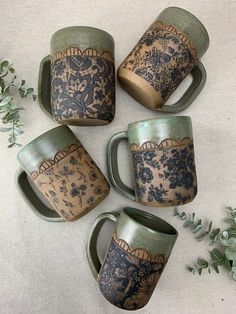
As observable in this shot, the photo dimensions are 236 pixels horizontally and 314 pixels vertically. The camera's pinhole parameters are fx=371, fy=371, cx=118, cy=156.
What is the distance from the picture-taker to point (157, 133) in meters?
0.66

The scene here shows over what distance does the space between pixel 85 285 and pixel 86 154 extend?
27 cm

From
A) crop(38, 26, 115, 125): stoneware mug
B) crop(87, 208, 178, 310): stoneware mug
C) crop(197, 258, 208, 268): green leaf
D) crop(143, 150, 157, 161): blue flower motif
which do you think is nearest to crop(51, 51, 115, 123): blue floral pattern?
crop(38, 26, 115, 125): stoneware mug

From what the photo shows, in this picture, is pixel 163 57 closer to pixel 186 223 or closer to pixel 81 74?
pixel 81 74

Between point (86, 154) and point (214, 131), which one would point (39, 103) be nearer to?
point (86, 154)

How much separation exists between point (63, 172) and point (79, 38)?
0.24m

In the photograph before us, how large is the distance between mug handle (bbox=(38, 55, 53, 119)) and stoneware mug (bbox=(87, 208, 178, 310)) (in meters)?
0.25

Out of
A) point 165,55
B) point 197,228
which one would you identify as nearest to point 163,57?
point 165,55

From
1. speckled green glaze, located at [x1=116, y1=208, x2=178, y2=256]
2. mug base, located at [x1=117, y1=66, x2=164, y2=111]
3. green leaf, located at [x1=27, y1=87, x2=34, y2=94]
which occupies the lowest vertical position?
speckled green glaze, located at [x1=116, y1=208, x2=178, y2=256]

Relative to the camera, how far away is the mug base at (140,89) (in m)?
0.68

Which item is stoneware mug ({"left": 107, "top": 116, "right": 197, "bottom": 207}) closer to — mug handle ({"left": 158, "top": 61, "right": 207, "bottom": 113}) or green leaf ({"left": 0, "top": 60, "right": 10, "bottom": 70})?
mug handle ({"left": 158, "top": 61, "right": 207, "bottom": 113})

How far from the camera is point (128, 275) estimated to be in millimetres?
651

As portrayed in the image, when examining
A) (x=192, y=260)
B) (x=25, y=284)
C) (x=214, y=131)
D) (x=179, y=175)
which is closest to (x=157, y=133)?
(x=179, y=175)

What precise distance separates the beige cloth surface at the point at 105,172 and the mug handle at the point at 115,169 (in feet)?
0.08

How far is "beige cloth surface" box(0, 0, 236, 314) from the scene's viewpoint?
747 mm
